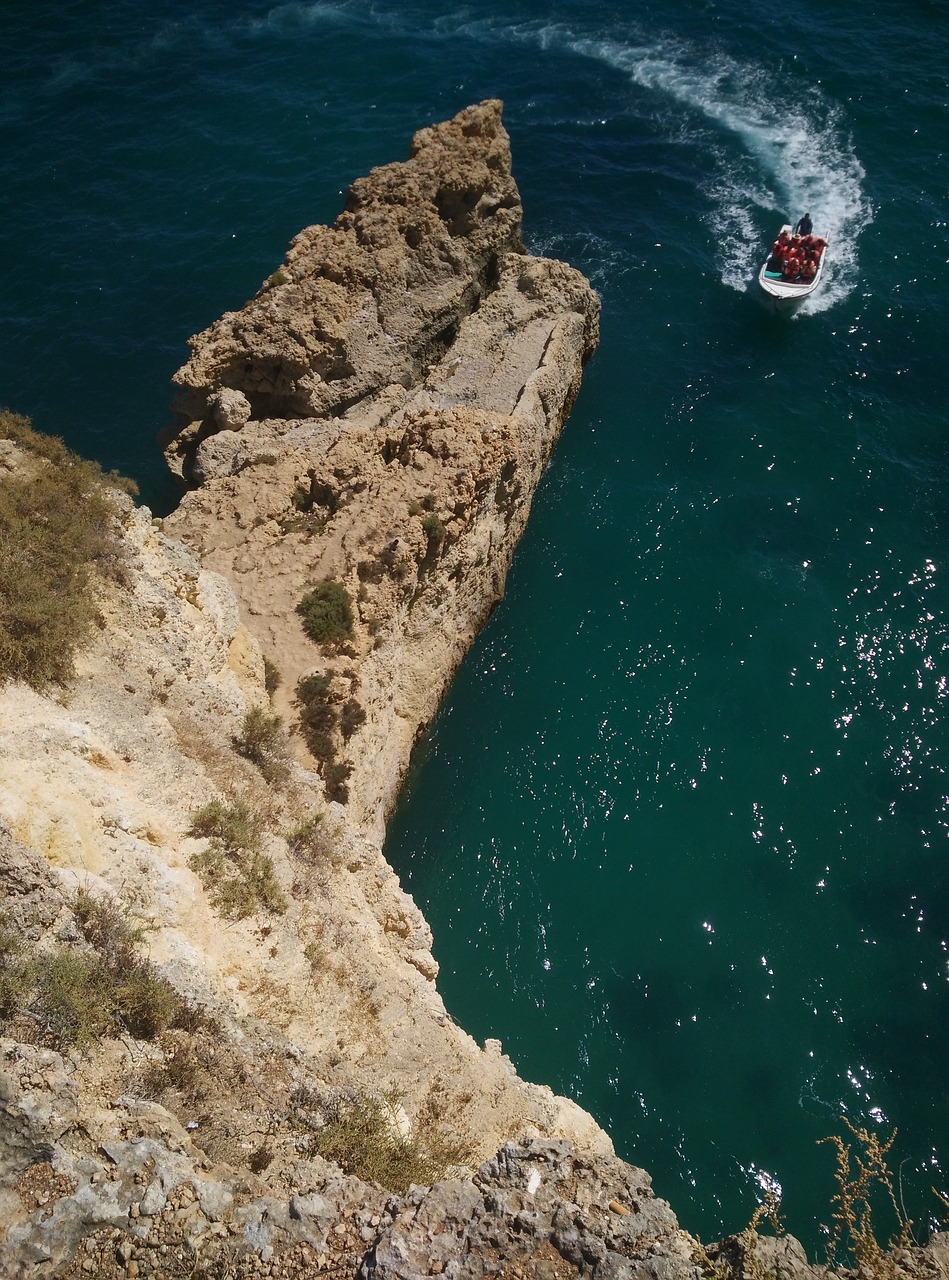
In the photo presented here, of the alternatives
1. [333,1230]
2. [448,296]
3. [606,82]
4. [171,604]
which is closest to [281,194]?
[448,296]

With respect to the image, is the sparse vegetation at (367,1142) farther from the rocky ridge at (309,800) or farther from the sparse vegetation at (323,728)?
the sparse vegetation at (323,728)

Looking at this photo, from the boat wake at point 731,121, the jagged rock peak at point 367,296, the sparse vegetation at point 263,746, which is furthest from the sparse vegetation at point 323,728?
the boat wake at point 731,121

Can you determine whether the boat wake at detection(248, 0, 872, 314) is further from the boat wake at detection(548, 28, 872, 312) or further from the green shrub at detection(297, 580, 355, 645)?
the green shrub at detection(297, 580, 355, 645)

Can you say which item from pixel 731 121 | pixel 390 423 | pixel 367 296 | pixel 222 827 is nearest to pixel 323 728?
pixel 222 827

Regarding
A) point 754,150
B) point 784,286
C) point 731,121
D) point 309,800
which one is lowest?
point 309,800

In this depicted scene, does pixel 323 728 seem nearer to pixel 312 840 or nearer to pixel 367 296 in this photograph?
pixel 312 840
